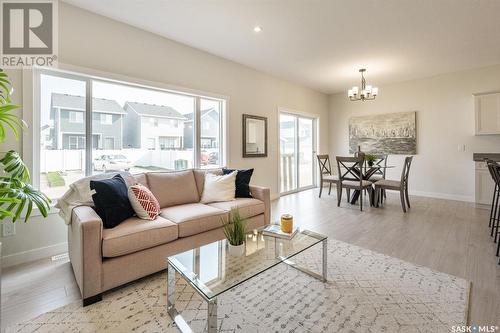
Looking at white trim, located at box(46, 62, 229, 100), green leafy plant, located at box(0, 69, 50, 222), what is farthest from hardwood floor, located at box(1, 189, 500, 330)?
white trim, located at box(46, 62, 229, 100)

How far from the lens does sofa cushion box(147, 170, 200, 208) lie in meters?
2.70

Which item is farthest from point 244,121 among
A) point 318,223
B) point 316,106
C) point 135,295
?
point 135,295

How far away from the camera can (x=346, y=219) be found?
363 cm

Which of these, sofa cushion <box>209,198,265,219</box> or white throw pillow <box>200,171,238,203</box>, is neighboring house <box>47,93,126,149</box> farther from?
sofa cushion <box>209,198,265,219</box>

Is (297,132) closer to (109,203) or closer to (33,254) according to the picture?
(109,203)

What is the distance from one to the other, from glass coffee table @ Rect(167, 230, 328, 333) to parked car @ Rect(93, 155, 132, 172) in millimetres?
1912

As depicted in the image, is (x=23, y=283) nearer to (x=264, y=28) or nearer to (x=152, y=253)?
(x=152, y=253)

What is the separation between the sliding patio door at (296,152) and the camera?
18.5 ft

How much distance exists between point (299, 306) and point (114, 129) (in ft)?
9.51

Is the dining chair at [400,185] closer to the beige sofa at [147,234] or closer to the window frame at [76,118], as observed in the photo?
the beige sofa at [147,234]

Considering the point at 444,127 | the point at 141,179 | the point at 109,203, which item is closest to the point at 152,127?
the point at 141,179

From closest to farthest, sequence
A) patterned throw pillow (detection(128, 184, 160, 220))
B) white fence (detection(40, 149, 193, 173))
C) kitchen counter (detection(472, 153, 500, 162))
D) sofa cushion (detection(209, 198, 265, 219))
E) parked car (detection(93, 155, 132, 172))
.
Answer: patterned throw pillow (detection(128, 184, 160, 220)) → white fence (detection(40, 149, 193, 173)) → sofa cushion (detection(209, 198, 265, 219)) → parked car (detection(93, 155, 132, 172)) → kitchen counter (detection(472, 153, 500, 162))

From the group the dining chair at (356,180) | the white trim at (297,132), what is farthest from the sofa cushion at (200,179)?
the dining chair at (356,180)

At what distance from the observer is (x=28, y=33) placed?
2443 mm
